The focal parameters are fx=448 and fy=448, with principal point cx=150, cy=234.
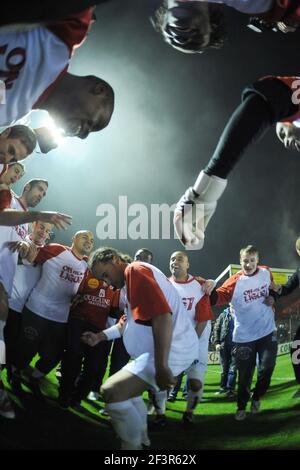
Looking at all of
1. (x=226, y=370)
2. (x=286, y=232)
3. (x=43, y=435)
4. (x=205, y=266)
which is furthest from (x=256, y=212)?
(x=43, y=435)

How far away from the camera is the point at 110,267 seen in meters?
1.70

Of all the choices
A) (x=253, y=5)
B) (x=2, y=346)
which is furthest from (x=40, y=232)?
(x=253, y=5)

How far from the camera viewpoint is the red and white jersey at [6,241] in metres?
1.84

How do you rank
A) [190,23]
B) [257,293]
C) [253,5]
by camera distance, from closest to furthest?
[253,5]
[190,23]
[257,293]

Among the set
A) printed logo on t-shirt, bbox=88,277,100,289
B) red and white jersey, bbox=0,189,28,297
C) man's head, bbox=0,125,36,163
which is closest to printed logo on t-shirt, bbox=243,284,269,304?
printed logo on t-shirt, bbox=88,277,100,289

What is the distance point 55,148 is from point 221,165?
40.0 inches

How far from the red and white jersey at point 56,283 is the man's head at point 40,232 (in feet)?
0.13

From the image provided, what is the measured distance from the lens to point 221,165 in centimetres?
115

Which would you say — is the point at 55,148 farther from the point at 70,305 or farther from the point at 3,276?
the point at 70,305

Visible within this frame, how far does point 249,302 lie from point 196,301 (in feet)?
0.93

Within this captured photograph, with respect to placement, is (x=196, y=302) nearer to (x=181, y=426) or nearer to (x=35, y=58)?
(x=181, y=426)

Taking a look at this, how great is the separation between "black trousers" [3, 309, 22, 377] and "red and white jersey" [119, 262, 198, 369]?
584 millimetres

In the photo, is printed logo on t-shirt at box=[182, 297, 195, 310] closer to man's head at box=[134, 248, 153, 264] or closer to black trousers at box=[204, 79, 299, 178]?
man's head at box=[134, 248, 153, 264]

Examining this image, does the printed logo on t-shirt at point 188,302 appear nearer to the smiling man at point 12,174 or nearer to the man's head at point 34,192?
the man's head at point 34,192
